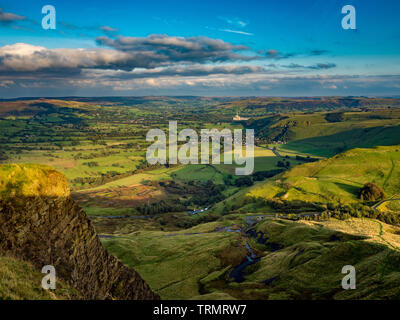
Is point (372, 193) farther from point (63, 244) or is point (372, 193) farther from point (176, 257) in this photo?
point (63, 244)

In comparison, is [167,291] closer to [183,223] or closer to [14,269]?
[14,269]

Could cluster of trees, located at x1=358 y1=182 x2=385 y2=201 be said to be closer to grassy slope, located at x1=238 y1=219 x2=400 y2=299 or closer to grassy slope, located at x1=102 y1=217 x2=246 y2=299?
grassy slope, located at x1=238 y1=219 x2=400 y2=299

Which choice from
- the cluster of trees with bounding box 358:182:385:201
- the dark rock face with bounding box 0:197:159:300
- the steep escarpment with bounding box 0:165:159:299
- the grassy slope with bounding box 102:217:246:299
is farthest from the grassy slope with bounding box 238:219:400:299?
the cluster of trees with bounding box 358:182:385:201

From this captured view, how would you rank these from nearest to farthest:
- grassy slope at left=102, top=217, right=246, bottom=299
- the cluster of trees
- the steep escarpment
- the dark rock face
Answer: the dark rock face
the steep escarpment
grassy slope at left=102, top=217, right=246, bottom=299
the cluster of trees

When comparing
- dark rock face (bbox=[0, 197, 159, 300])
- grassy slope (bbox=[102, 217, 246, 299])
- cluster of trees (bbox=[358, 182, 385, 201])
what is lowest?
grassy slope (bbox=[102, 217, 246, 299])

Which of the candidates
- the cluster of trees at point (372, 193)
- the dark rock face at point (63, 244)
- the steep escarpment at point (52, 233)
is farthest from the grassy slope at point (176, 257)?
the cluster of trees at point (372, 193)

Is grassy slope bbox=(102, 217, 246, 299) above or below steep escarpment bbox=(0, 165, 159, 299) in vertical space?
below

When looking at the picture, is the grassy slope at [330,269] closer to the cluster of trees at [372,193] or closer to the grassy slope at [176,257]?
the grassy slope at [176,257]

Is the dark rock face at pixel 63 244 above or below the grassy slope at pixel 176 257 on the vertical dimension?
above

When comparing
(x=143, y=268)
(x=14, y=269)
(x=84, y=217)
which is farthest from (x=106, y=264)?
(x=143, y=268)
